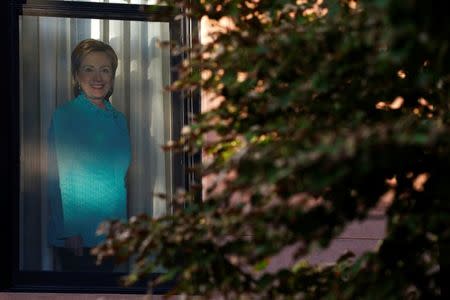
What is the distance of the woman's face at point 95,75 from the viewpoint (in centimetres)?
1031

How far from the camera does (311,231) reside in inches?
176

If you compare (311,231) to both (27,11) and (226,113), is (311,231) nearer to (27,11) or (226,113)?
(226,113)

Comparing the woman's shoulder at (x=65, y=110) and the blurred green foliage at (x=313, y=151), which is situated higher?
the woman's shoulder at (x=65, y=110)

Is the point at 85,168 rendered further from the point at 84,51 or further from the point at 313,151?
the point at 313,151

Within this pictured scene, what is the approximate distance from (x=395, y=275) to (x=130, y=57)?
5.57 meters

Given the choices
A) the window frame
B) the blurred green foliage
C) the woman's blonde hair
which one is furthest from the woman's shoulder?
the blurred green foliage

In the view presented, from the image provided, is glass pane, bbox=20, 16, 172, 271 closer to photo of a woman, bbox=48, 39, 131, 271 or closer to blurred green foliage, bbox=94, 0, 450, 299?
photo of a woman, bbox=48, 39, 131, 271

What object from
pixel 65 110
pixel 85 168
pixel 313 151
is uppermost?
pixel 65 110

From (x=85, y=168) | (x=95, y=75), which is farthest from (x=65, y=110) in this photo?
(x=85, y=168)
